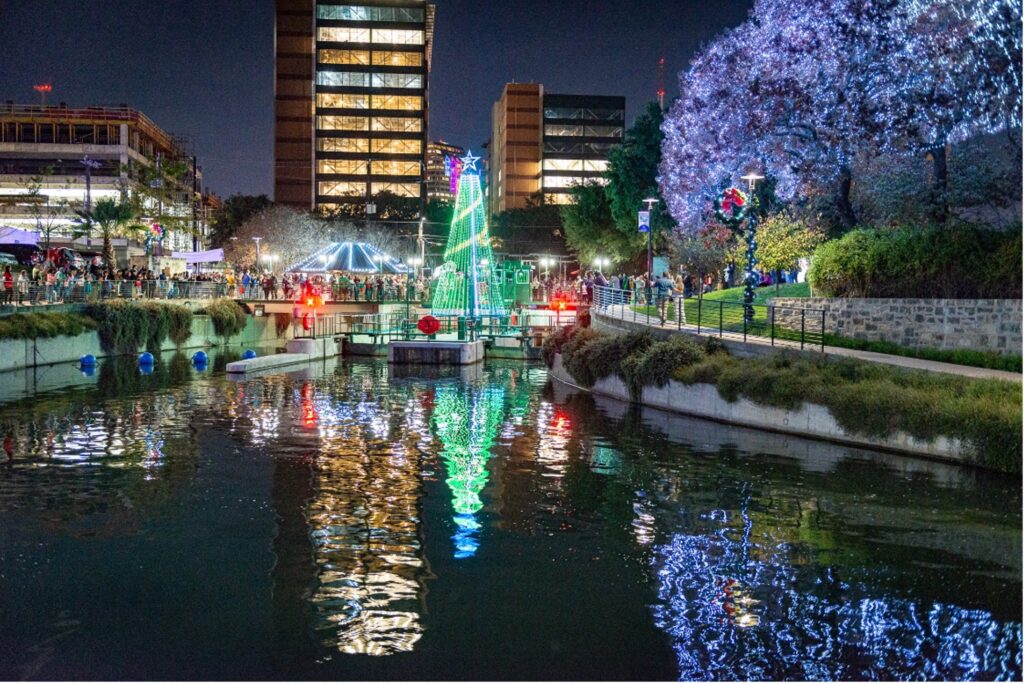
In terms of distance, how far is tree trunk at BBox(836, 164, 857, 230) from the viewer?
39.2m

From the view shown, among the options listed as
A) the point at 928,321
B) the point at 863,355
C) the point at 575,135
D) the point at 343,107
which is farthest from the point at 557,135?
the point at 863,355

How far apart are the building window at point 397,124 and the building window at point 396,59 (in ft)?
22.9

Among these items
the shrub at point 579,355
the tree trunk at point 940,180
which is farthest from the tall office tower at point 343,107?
the tree trunk at point 940,180

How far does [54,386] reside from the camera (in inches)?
1302

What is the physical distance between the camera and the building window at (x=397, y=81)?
139m

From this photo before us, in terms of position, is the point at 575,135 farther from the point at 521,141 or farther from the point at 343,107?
the point at 343,107

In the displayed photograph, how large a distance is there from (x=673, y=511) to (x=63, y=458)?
1155 centimetres

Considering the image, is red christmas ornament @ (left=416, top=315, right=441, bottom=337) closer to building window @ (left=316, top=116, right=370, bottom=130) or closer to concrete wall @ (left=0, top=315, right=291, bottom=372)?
concrete wall @ (left=0, top=315, right=291, bottom=372)

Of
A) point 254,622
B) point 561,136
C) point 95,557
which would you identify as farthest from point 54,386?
point 561,136

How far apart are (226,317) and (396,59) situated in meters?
90.2

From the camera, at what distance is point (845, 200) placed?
3941cm

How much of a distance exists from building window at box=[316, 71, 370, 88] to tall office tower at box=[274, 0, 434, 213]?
0.42ft

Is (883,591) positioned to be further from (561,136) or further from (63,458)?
(561,136)

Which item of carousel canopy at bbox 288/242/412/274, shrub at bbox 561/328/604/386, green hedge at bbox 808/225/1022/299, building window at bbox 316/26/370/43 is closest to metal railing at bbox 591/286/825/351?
shrub at bbox 561/328/604/386
